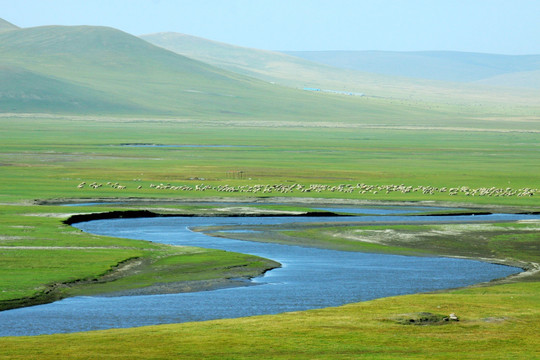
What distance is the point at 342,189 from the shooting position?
8088cm

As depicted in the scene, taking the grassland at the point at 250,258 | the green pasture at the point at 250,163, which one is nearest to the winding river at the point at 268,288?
the grassland at the point at 250,258

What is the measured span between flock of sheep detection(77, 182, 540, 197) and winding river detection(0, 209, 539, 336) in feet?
73.6

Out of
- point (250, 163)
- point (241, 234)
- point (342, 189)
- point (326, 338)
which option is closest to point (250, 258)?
point (241, 234)

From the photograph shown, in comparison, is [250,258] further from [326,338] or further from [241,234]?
[326,338]

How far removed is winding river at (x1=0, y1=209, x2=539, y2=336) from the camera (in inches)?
1246

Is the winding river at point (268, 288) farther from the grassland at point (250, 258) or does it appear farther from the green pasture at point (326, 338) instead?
the green pasture at point (326, 338)

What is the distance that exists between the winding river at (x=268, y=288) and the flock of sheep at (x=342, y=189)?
22.4 metres

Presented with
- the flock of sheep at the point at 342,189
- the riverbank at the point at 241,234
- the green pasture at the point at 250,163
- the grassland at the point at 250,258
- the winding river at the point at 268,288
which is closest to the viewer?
the grassland at the point at 250,258

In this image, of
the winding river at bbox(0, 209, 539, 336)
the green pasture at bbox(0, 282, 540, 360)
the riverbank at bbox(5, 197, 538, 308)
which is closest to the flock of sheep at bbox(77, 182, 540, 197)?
the riverbank at bbox(5, 197, 538, 308)

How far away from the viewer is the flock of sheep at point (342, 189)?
78.7 metres

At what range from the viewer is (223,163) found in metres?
113

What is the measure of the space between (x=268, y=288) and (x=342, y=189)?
43437mm

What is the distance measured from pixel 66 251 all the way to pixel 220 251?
741 centimetres

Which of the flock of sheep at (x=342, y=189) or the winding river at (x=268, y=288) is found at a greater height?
the flock of sheep at (x=342, y=189)
